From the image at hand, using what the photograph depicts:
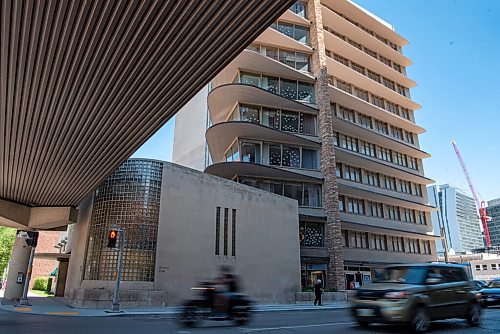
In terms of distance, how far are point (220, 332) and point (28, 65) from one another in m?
7.65

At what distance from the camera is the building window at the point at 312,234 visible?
28.8 meters

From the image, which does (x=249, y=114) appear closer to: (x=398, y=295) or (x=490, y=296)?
(x=490, y=296)

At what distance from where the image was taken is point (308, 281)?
28.1 m

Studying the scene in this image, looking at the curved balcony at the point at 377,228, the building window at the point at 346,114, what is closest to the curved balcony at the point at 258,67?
the building window at the point at 346,114

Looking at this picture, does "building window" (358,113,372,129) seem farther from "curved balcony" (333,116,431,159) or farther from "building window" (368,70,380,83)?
"building window" (368,70,380,83)

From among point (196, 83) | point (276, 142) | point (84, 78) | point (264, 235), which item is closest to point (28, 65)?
point (84, 78)

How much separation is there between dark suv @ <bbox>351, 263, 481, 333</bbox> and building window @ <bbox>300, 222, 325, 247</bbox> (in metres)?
18.7

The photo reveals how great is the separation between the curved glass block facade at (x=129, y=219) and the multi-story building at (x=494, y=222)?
13851 cm

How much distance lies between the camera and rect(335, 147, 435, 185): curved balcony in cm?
3451

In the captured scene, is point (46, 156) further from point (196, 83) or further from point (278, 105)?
point (278, 105)

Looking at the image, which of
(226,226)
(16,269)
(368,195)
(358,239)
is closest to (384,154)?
(368,195)

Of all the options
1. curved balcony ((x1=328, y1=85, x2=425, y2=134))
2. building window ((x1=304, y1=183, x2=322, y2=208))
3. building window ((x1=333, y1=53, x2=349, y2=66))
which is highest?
building window ((x1=333, y1=53, x2=349, y2=66))

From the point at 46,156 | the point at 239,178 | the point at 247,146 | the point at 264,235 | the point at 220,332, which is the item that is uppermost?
the point at 247,146

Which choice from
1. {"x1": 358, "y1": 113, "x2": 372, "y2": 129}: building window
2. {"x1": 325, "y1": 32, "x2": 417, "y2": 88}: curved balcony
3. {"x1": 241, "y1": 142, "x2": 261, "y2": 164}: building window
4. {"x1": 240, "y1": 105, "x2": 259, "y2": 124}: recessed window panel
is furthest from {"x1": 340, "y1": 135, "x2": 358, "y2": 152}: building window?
{"x1": 241, "y1": 142, "x2": 261, "y2": 164}: building window
